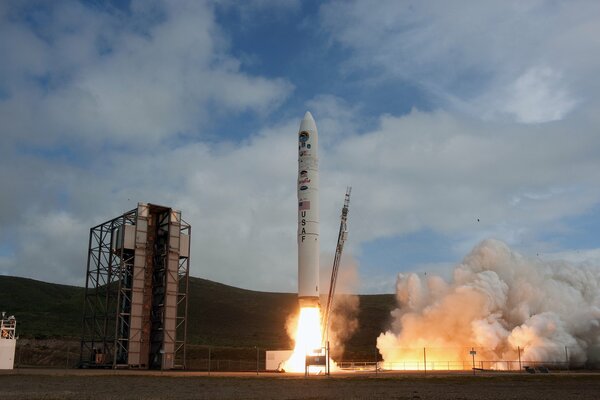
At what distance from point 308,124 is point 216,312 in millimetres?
89733

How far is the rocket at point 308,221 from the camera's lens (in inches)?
1898

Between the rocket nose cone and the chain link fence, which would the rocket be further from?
the chain link fence

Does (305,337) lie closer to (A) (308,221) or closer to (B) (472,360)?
(A) (308,221)

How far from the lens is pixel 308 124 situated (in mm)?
50438

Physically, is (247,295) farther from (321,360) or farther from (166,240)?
(321,360)

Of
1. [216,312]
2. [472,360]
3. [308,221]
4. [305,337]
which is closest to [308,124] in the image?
[308,221]

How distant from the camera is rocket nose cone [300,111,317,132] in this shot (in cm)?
5041

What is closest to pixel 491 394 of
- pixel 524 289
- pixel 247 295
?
pixel 524 289

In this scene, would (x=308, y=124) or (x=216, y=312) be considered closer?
(x=308, y=124)

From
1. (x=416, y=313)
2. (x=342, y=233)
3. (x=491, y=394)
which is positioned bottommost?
(x=491, y=394)

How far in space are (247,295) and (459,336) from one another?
104 meters

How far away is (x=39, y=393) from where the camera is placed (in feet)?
85.0

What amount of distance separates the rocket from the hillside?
4966 centimetres

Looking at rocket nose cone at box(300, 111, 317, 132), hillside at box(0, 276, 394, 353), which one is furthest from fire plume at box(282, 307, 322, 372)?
hillside at box(0, 276, 394, 353)
